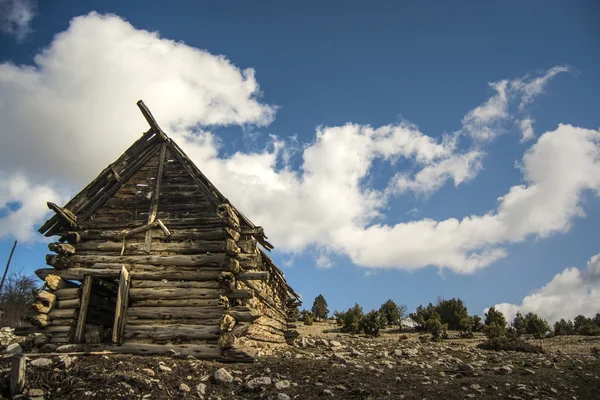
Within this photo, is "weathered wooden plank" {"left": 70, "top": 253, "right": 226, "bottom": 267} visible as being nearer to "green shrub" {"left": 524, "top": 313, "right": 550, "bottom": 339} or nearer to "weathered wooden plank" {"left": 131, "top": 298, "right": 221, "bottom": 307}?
"weathered wooden plank" {"left": 131, "top": 298, "right": 221, "bottom": 307}

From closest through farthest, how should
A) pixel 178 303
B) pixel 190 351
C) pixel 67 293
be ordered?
pixel 190 351 → pixel 178 303 → pixel 67 293

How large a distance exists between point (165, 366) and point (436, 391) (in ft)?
19.1

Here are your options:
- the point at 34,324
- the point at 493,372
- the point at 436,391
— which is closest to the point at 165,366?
the point at 34,324

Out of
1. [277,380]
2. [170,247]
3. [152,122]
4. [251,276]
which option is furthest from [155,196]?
[277,380]

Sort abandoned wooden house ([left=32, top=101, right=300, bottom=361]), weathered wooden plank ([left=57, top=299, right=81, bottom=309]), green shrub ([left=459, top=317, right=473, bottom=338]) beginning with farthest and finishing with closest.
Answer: green shrub ([left=459, top=317, right=473, bottom=338]) → weathered wooden plank ([left=57, top=299, right=81, bottom=309]) → abandoned wooden house ([left=32, top=101, right=300, bottom=361])

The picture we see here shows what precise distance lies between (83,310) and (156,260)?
251cm

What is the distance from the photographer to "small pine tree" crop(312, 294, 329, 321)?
124ft

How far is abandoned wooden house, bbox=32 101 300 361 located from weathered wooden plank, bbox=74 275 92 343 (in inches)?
1.1

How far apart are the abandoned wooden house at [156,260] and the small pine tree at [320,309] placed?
85.7ft

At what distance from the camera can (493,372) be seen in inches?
410

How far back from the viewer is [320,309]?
3847 centimetres

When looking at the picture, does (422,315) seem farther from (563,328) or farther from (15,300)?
(15,300)

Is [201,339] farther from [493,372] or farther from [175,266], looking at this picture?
[493,372]

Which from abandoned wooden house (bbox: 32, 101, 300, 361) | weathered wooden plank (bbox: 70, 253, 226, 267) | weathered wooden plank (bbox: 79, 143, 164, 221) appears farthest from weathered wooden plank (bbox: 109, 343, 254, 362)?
weathered wooden plank (bbox: 79, 143, 164, 221)
